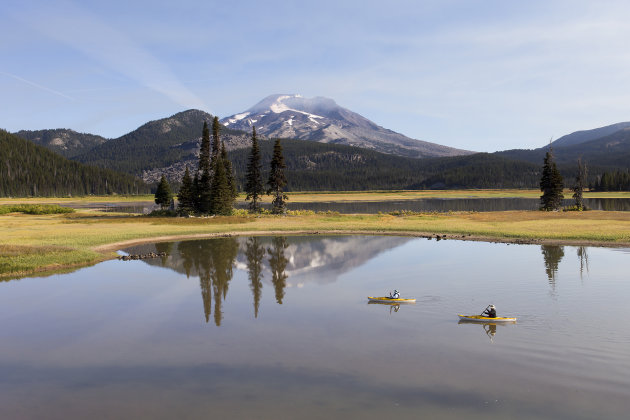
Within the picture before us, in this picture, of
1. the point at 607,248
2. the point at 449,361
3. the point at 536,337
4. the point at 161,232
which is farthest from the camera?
the point at 161,232

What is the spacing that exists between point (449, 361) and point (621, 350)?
236 inches

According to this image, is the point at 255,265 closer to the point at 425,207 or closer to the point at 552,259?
the point at 552,259

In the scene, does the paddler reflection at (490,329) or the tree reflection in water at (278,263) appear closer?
the paddler reflection at (490,329)

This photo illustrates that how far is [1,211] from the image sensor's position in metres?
98.6

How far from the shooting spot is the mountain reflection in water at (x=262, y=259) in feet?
89.8

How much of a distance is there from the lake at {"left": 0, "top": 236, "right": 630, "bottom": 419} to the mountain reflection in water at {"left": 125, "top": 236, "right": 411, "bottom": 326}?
37 cm

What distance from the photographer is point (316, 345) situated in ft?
53.9

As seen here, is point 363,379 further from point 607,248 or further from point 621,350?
point 607,248

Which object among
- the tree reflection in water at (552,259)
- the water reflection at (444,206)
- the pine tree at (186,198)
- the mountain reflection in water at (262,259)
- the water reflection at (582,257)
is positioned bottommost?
the water reflection at (582,257)

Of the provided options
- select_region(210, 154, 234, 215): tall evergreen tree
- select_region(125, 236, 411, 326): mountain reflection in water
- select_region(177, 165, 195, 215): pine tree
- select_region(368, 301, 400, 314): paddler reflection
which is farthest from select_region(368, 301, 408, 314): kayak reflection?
select_region(177, 165, 195, 215): pine tree

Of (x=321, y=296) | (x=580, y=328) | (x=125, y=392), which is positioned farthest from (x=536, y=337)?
(x=125, y=392)

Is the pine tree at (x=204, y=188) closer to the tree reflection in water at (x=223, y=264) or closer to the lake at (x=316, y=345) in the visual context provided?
the tree reflection in water at (x=223, y=264)

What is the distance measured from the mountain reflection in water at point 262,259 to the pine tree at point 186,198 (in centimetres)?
3205

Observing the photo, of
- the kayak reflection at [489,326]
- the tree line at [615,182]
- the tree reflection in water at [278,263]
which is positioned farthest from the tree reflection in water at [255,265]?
the tree line at [615,182]
